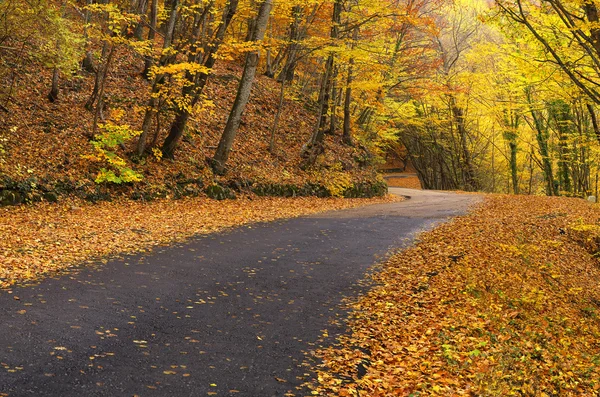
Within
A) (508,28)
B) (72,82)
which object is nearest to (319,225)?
(508,28)

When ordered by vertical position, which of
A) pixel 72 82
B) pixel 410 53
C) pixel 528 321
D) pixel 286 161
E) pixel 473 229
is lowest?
pixel 528 321

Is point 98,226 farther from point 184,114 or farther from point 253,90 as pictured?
point 253,90

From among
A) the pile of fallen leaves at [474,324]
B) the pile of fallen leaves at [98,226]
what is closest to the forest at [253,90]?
the pile of fallen leaves at [98,226]

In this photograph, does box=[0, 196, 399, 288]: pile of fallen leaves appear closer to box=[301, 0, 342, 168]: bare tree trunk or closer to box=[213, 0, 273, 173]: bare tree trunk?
box=[213, 0, 273, 173]: bare tree trunk

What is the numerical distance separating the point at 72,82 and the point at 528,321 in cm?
1541

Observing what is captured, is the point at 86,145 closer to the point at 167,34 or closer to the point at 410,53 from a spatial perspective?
the point at 167,34

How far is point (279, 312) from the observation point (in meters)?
6.68

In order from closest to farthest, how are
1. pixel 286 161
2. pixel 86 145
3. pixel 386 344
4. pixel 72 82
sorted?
pixel 386 344, pixel 86 145, pixel 72 82, pixel 286 161

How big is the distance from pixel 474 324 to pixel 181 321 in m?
3.80

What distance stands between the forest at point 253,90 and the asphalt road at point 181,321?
554cm

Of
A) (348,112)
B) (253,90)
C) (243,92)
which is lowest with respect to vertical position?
(243,92)

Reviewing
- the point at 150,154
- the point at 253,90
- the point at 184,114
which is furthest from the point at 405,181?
the point at 150,154

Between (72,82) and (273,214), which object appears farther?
(72,82)

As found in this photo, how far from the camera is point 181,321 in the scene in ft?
19.8
